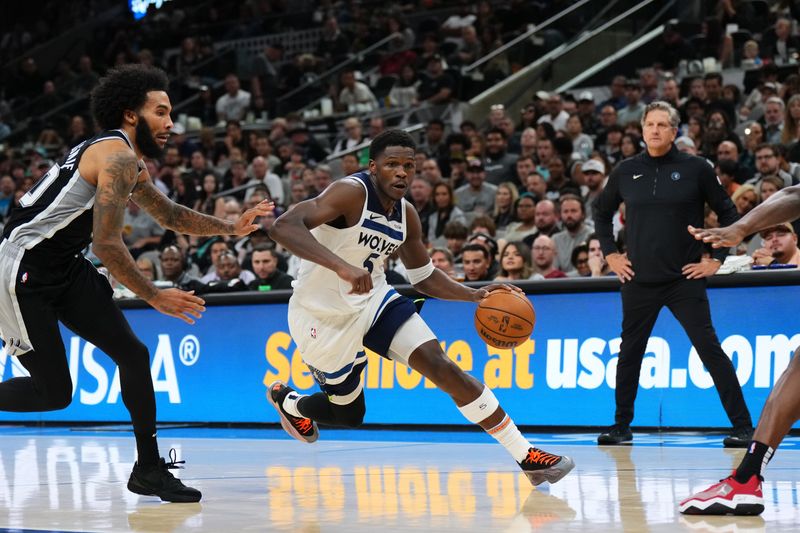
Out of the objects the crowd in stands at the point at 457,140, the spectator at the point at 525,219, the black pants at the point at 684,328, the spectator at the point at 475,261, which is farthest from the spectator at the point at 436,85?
the black pants at the point at 684,328

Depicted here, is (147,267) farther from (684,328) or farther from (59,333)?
(59,333)

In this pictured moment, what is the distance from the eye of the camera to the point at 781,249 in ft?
29.7

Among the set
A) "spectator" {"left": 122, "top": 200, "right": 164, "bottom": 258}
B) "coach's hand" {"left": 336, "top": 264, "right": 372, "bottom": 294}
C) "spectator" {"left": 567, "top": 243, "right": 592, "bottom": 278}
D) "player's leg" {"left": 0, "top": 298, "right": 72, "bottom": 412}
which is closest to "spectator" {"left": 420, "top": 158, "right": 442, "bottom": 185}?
"spectator" {"left": 567, "top": 243, "right": 592, "bottom": 278}

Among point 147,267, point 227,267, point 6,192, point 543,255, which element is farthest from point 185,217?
A: point 6,192

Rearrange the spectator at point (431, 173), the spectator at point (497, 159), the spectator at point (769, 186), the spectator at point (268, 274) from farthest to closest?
the spectator at point (497, 159) → the spectator at point (431, 173) → the spectator at point (268, 274) → the spectator at point (769, 186)

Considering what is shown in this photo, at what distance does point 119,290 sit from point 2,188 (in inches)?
297

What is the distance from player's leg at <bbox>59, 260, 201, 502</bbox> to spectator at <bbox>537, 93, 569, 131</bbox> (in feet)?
34.7

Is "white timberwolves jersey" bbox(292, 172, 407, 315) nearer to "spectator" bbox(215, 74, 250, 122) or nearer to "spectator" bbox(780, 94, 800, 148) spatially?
"spectator" bbox(780, 94, 800, 148)

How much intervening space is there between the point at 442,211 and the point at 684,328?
5.49 metres

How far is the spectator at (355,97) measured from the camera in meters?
19.0

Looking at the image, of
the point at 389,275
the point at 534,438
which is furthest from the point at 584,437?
the point at 389,275

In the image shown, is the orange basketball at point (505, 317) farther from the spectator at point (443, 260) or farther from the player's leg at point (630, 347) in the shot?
the spectator at point (443, 260)

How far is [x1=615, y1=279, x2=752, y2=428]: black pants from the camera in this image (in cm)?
786

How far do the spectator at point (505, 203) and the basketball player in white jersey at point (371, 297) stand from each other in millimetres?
6291
